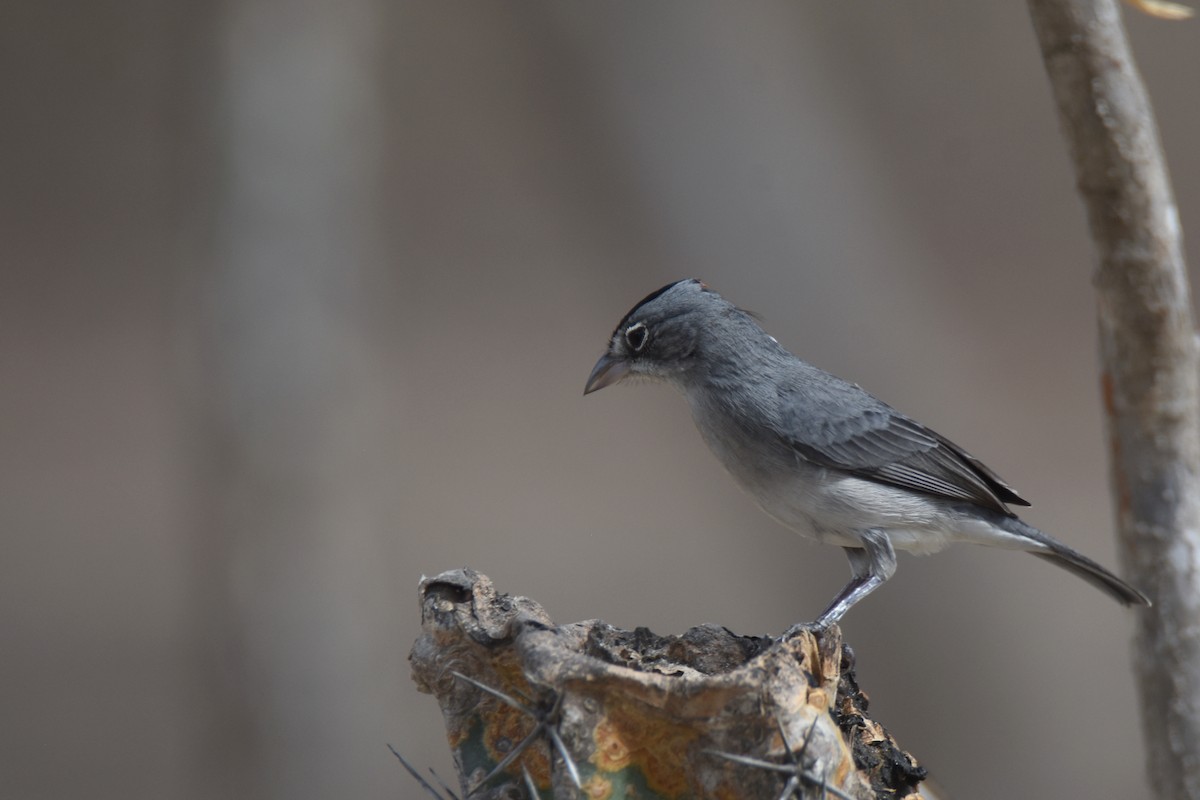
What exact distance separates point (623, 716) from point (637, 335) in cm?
209

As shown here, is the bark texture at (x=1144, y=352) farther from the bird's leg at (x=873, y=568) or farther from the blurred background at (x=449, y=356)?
the blurred background at (x=449, y=356)

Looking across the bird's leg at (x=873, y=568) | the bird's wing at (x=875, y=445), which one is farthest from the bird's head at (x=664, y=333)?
the bird's leg at (x=873, y=568)

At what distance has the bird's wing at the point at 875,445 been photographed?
411 centimetres

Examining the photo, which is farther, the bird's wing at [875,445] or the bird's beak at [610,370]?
the bird's beak at [610,370]

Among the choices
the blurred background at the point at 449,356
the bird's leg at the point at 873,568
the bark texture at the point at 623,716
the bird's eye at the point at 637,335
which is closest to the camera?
the bark texture at the point at 623,716

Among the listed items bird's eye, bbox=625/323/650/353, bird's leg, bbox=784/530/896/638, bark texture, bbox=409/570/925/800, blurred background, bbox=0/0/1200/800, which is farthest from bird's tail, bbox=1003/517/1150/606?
blurred background, bbox=0/0/1200/800

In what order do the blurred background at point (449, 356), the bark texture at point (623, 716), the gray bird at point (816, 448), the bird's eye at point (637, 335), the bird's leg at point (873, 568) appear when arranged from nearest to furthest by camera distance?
the bark texture at point (623, 716), the bird's leg at point (873, 568), the gray bird at point (816, 448), the bird's eye at point (637, 335), the blurred background at point (449, 356)

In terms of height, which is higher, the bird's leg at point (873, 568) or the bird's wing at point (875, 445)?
the bird's wing at point (875, 445)

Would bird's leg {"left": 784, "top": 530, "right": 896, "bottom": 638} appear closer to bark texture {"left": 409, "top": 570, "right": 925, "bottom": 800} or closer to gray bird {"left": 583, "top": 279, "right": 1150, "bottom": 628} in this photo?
gray bird {"left": 583, "top": 279, "right": 1150, "bottom": 628}

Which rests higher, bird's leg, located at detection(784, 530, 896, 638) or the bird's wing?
the bird's wing

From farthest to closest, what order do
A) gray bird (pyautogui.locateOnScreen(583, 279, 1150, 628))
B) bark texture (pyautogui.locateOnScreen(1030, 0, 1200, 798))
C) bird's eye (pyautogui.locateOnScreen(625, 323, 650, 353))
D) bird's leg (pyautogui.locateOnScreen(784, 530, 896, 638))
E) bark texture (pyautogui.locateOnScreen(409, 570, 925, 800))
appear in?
bird's eye (pyautogui.locateOnScreen(625, 323, 650, 353)) < gray bird (pyautogui.locateOnScreen(583, 279, 1150, 628)) < bird's leg (pyautogui.locateOnScreen(784, 530, 896, 638)) < bark texture (pyautogui.locateOnScreen(1030, 0, 1200, 798)) < bark texture (pyautogui.locateOnScreen(409, 570, 925, 800))

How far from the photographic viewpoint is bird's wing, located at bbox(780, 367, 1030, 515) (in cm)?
411

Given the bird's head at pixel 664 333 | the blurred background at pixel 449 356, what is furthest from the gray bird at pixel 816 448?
the blurred background at pixel 449 356

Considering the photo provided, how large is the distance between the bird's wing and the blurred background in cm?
282
